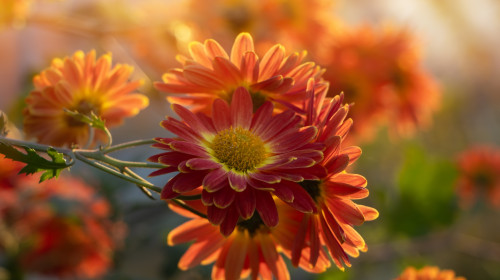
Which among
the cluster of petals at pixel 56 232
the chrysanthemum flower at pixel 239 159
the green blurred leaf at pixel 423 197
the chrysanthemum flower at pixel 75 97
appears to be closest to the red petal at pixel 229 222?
the chrysanthemum flower at pixel 239 159

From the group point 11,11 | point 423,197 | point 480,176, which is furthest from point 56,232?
point 480,176

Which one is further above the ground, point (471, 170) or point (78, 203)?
point (471, 170)

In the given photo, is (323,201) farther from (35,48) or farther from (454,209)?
(35,48)

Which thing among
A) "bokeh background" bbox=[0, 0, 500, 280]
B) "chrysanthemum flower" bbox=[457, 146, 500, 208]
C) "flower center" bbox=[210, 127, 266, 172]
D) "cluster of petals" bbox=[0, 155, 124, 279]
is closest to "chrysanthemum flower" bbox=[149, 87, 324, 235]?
"flower center" bbox=[210, 127, 266, 172]

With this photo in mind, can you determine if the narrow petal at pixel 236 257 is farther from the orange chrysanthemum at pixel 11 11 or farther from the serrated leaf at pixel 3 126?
the orange chrysanthemum at pixel 11 11

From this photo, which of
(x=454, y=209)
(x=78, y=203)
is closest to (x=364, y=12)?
(x=454, y=209)
